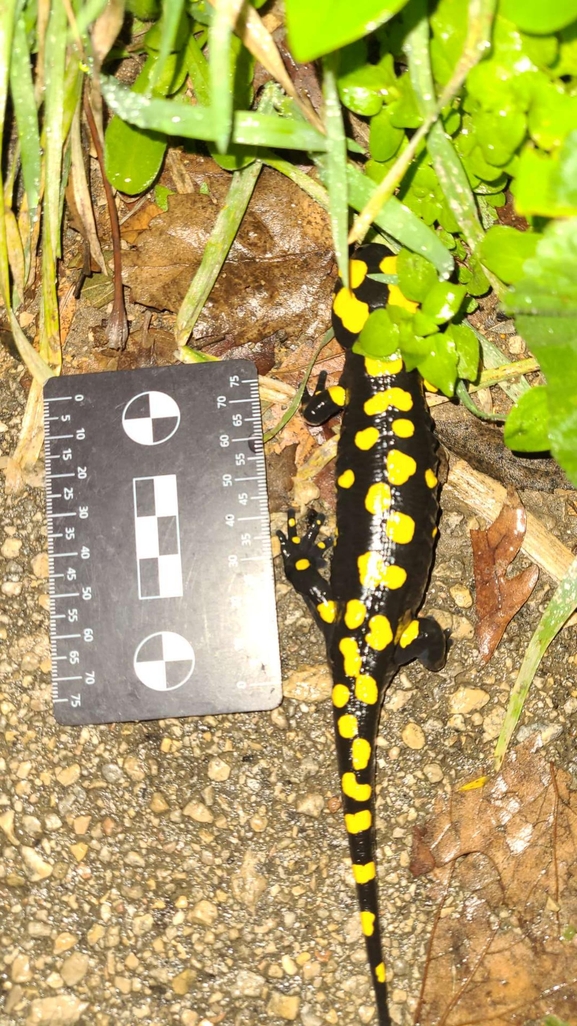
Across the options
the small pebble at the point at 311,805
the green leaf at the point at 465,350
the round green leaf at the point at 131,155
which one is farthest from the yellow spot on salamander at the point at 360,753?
the round green leaf at the point at 131,155

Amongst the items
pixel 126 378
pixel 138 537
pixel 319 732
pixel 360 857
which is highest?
pixel 126 378

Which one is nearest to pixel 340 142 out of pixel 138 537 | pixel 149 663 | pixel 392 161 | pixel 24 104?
pixel 392 161

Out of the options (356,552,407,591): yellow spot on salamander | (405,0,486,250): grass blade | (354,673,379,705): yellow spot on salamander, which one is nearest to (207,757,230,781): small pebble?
(354,673,379,705): yellow spot on salamander

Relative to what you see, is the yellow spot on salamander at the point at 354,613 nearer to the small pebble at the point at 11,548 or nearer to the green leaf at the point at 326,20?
the small pebble at the point at 11,548

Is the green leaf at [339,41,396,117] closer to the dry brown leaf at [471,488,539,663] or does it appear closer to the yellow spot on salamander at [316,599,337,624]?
the dry brown leaf at [471,488,539,663]

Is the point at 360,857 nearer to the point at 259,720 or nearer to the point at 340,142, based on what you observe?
the point at 259,720

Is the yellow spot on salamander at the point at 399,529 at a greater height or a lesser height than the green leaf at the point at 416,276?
lesser
